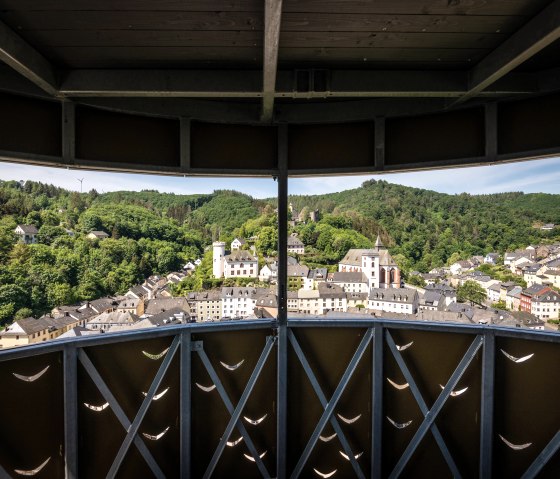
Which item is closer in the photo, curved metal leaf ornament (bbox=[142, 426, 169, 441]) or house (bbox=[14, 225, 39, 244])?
curved metal leaf ornament (bbox=[142, 426, 169, 441])

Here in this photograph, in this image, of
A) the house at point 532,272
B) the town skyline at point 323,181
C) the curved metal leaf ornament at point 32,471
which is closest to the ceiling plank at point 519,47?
the town skyline at point 323,181

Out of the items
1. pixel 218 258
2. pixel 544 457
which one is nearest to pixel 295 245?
pixel 218 258

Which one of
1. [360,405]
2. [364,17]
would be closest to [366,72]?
[364,17]

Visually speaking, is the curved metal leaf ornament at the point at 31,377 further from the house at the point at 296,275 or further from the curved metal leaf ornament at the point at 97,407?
the house at the point at 296,275

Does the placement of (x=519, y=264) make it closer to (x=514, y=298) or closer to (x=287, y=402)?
(x=514, y=298)

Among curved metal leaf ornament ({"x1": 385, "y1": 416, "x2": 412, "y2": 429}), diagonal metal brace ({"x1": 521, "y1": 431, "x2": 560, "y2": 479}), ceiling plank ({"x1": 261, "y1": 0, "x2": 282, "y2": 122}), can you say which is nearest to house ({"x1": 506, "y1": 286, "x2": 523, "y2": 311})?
diagonal metal brace ({"x1": 521, "y1": 431, "x2": 560, "y2": 479})

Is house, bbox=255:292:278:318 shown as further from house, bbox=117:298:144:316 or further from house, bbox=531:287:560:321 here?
house, bbox=531:287:560:321
